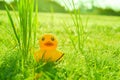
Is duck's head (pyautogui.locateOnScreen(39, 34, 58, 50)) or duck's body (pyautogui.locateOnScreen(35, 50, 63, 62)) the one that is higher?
duck's head (pyautogui.locateOnScreen(39, 34, 58, 50))

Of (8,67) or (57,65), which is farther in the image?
(57,65)

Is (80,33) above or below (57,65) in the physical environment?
above

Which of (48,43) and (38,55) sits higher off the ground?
(48,43)

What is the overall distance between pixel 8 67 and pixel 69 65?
58 centimetres

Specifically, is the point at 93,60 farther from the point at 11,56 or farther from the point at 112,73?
the point at 11,56

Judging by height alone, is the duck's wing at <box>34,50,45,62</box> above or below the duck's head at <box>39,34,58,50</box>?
below

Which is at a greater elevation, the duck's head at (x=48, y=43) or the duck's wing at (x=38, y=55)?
the duck's head at (x=48, y=43)

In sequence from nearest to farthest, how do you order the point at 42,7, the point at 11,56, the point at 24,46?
the point at 24,46
the point at 11,56
the point at 42,7

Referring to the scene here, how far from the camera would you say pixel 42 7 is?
1569 centimetres

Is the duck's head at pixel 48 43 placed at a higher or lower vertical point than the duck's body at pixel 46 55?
higher

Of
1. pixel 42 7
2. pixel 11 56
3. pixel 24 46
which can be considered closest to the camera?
pixel 24 46

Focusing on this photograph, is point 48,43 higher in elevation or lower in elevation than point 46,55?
higher

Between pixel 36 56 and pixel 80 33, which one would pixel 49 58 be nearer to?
pixel 36 56

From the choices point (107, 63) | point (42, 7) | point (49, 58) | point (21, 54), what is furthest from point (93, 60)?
point (42, 7)
